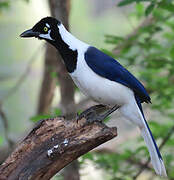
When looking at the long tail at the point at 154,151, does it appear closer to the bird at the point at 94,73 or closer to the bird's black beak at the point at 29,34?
the bird at the point at 94,73

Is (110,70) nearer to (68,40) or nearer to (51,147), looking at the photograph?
(68,40)

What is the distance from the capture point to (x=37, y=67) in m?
8.91

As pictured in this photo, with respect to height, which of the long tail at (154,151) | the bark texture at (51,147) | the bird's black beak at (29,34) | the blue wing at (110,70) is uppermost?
the bird's black beak at (29,34)

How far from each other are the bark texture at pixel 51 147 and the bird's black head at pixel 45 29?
0.73 m

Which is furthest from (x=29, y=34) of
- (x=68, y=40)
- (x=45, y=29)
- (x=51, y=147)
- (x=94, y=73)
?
(x=51, y=147)

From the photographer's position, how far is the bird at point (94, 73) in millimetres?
3254

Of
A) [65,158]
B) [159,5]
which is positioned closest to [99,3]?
[159,5]

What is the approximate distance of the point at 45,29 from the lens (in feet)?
11.1

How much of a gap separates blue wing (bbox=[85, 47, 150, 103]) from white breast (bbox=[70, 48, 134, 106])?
0.11 feet

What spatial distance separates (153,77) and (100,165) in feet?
3.65

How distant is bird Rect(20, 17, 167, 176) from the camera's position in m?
3.25

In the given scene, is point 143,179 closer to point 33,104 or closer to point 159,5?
point 33,104

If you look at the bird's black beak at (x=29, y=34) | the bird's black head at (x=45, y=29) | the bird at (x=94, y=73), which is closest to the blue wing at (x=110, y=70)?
the bird at (x=94, y=73)

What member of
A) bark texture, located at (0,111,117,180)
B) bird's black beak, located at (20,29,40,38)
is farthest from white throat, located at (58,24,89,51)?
bark texture, located at (0,111,117,180)
